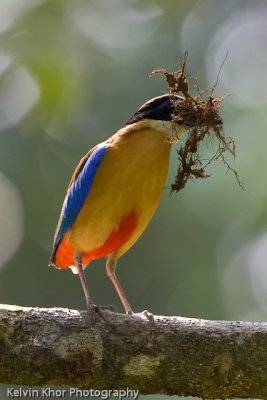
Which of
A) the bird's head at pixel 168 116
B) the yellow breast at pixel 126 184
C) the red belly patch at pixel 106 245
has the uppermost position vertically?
the bird's head at pixel 168 116

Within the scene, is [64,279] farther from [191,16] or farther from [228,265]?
[191,16]

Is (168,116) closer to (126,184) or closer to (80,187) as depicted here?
(126,184)

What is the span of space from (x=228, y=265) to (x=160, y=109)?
7125 millimetres

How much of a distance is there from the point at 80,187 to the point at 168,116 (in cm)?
72

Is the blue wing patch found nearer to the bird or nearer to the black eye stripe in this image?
the bird

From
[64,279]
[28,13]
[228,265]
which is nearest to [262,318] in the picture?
[228,265]

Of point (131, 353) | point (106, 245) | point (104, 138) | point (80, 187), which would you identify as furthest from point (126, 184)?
point (104, 138)

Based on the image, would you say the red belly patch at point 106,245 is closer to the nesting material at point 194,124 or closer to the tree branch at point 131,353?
the nesting material at point 194,124

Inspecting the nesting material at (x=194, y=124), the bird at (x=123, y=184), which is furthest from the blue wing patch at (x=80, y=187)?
the nesting material at (x=194, y=124)

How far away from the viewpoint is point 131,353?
5641 mm

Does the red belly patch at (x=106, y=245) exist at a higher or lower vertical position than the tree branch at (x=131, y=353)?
higher

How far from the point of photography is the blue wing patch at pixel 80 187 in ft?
22.5

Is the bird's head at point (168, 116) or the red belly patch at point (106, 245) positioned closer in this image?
the bird's head at point (168, 116)

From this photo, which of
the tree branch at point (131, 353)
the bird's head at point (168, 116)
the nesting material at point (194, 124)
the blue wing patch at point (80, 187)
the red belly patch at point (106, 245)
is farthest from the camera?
the blue wing patch at point (80, 187)
